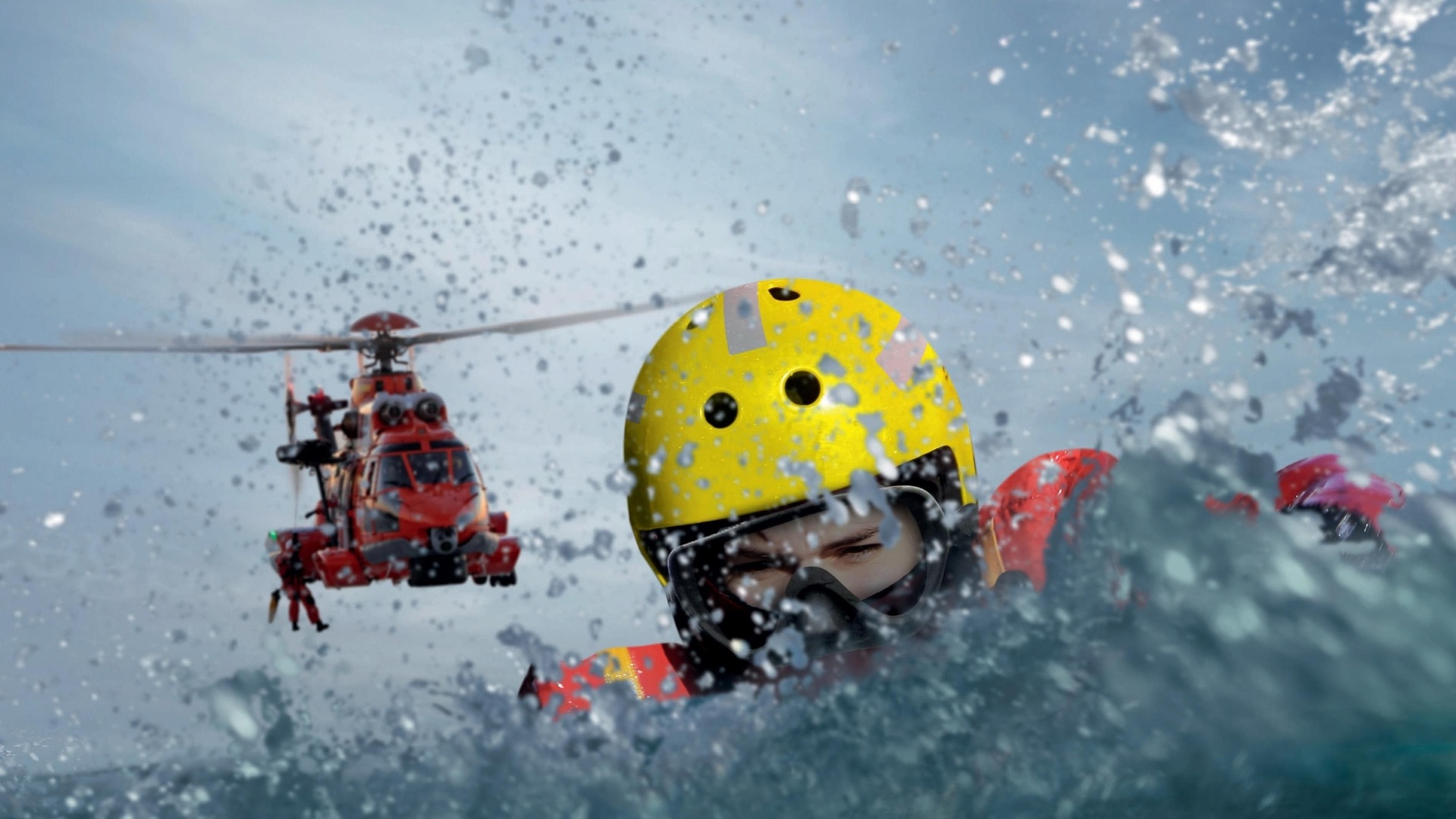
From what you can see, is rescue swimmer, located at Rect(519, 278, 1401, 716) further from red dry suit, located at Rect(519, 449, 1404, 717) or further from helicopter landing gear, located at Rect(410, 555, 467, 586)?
helicopter landing gear, located at Rect(410, 555, 467, 586)

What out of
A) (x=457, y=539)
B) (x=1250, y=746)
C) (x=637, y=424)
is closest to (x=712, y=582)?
(x=637, y=424)

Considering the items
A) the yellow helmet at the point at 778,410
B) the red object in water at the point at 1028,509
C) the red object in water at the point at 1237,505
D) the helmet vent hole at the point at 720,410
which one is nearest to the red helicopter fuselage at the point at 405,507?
the yellow helmet at the point at 778,410

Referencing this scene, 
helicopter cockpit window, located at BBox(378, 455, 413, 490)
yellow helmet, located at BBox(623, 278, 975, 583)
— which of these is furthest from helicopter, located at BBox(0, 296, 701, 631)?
yellow helmet, located at BBox(623, 278, 975, 583)

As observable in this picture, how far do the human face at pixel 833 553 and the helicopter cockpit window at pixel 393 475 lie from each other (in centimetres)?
1263

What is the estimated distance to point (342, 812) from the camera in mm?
4137

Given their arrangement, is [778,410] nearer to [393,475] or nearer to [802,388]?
[802,388]

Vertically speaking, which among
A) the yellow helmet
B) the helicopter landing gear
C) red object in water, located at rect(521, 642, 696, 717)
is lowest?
red object in water, located at rect(521, 642, 696, 717)

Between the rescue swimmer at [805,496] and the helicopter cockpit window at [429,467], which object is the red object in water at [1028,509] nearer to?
the rescue swimmer at [805,496]

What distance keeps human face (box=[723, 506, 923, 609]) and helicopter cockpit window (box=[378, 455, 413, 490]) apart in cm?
1263

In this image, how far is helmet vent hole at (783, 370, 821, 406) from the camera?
534 cm

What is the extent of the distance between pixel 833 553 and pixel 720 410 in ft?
2.76

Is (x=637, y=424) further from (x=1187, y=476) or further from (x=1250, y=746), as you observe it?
(x=1250, y=746)

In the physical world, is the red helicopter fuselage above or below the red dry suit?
above

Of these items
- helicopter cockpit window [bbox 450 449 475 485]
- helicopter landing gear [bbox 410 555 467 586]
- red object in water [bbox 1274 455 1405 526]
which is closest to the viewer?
red object in water [bbox 1274 455 1405 526]
